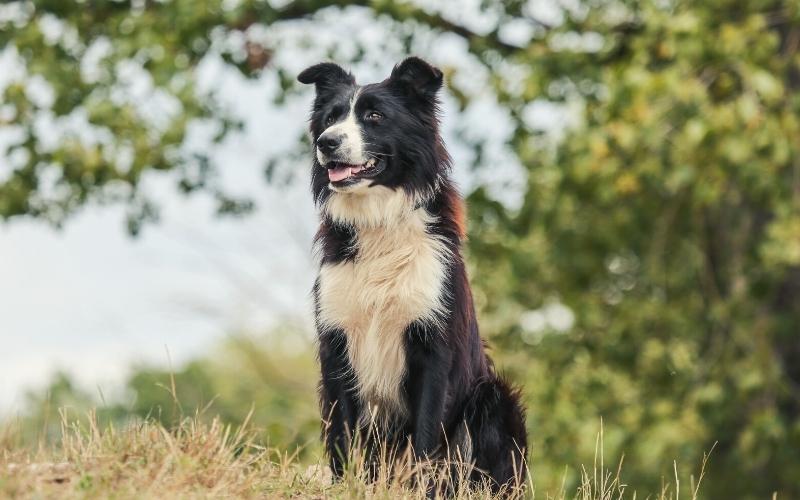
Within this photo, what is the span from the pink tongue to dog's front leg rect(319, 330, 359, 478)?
0.80 metres

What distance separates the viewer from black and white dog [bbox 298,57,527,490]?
572cm

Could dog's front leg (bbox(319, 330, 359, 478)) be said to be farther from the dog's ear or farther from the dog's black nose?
the dog's ear

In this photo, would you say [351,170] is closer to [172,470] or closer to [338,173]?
[338,173]

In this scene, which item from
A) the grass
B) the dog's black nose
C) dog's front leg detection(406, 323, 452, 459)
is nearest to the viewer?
the grass

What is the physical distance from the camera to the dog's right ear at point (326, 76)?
6.34 meters

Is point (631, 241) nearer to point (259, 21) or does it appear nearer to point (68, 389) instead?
point (259, 21)

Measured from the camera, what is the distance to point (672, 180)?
10289mm

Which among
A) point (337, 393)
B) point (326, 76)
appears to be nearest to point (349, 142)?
point (326, 76)

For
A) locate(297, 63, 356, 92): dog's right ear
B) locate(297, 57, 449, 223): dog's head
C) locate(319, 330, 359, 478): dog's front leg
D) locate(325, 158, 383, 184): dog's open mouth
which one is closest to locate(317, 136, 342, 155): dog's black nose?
locate(297, 57, 449, 223): dog's head

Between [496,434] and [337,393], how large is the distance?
88 cm

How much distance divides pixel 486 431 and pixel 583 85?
20.9 feet

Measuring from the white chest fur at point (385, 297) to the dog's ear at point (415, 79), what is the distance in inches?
27.5

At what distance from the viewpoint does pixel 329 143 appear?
5.77 m

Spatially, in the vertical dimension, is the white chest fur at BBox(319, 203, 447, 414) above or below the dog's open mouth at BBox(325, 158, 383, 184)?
below
